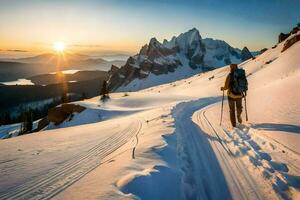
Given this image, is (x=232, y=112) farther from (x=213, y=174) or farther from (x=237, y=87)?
(x=213, y=174)

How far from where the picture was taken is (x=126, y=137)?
46.1 ft

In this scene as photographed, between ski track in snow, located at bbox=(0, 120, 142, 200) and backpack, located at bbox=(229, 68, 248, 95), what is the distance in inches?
270

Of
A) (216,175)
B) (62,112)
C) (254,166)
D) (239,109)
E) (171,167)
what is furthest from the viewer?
(62,112)

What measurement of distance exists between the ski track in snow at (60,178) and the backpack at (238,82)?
685cm

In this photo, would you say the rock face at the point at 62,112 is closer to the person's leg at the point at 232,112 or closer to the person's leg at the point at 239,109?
the person's leg at the point at 232,112

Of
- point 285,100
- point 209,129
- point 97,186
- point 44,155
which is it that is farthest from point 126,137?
point 285,100

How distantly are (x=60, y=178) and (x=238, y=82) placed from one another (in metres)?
10.1

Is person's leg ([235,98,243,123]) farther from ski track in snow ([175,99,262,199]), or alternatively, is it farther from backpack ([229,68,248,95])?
ski track in snow ([175,99,262,199])

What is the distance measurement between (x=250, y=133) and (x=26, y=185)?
8.51m

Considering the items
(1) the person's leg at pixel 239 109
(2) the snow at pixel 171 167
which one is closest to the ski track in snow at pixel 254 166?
Answer: (2) the snow at pixel 171 167

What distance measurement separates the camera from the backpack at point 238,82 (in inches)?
570

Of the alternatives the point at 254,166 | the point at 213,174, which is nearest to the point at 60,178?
the point at 213,174

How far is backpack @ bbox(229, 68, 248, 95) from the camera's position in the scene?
1448cm

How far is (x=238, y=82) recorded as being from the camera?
14562 mm
